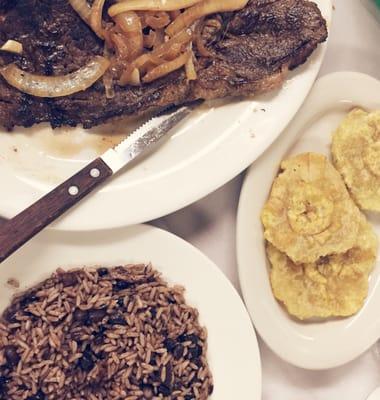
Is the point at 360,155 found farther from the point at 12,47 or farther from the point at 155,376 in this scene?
the point at 12,47

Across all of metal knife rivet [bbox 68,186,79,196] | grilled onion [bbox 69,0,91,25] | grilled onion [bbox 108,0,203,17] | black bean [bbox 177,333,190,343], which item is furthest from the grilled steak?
black bean [bbox 177,333,190,343]

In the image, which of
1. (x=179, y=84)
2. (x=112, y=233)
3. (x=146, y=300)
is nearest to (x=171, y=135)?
(x=179, y=84)

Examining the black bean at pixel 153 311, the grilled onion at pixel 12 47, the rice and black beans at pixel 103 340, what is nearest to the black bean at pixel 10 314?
the rice and black beans at pixel 103 340

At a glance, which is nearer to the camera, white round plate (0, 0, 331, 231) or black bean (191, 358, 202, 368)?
white round plate (0, 0, 331, 231)

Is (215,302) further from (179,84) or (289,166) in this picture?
(179,84)

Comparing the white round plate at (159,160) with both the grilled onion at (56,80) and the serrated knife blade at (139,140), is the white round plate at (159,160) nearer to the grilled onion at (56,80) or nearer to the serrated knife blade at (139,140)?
the serrated knife blade at (139,140)

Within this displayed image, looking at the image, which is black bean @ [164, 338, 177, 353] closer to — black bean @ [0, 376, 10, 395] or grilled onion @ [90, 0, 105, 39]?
black bean @ [0, 376, 10, 395]
